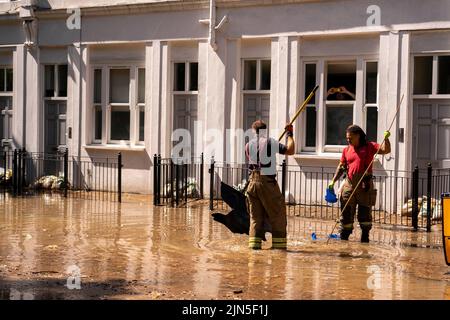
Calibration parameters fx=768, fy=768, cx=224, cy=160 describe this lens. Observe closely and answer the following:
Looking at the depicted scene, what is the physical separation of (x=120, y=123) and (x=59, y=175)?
2243mm

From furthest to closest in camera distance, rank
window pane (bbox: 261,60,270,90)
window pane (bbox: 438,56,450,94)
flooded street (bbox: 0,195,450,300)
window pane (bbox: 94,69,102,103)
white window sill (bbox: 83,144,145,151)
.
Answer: window pane (bbox: 94,69,102,103)
white window sill (bbox: 83,144,145,151)
window pane (bbox: 261,60,270,90)
window pane (bbox: 438,56,450,94)
flooded street (bbox: 0,195,450,300)

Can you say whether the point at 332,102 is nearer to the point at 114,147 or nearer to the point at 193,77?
the point at 193,77

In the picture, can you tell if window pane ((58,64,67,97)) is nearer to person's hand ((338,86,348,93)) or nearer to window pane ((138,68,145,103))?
window pane ((138,68,145,103))

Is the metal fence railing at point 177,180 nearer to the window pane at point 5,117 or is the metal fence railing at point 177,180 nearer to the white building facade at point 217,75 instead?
the white building facade at point 217,75

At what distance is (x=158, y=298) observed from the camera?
8.33 m

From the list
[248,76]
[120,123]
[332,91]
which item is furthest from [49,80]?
[332,91]

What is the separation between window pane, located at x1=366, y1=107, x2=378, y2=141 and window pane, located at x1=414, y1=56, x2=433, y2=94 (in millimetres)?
1041

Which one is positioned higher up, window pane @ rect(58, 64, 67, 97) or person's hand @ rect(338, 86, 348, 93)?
window pane @ rect(58, 64, 67, 97)

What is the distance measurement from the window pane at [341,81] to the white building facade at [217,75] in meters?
0.03

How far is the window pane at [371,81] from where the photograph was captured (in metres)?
16.9

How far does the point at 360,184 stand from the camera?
12500 millimetres

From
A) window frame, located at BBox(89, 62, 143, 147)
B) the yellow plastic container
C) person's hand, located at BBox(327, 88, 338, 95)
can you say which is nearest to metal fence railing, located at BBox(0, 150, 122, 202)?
window frame, located at BBox(89, 62, 143, 147)

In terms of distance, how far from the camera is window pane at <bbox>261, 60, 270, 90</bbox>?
1833 centimetres

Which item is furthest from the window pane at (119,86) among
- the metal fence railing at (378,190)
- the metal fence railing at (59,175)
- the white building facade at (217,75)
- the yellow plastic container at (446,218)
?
the yellow plastic container at (446,218)
